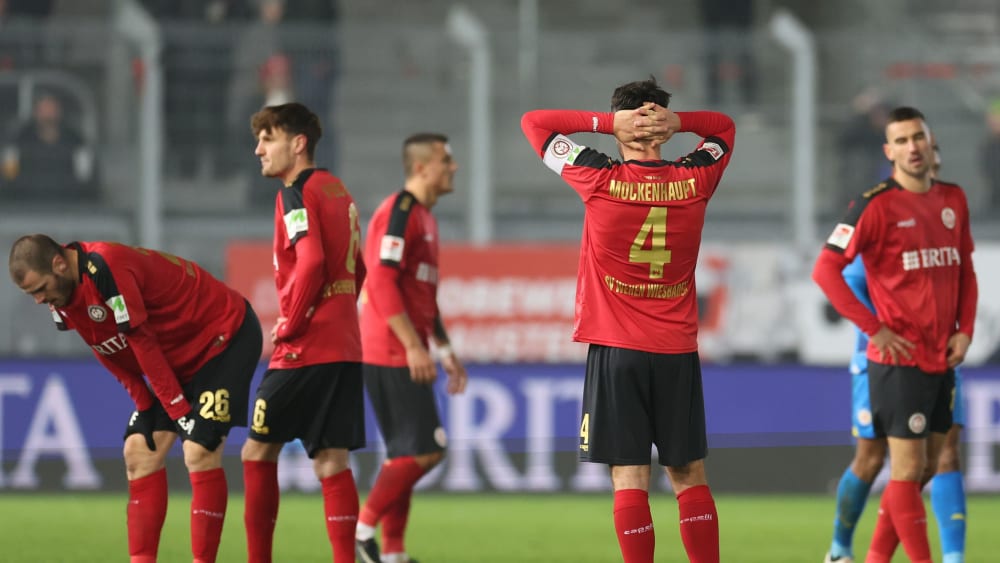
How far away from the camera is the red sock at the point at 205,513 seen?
6078 millimetres

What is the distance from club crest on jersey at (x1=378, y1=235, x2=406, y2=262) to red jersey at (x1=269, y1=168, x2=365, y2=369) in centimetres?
83

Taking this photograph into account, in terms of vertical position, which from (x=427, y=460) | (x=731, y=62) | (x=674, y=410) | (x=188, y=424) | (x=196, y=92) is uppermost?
(x=731, y=62)

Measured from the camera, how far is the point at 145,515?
19.8 feet

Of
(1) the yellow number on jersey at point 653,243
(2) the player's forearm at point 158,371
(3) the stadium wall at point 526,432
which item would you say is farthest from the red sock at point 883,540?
(3) the stadium wall at point 526,432

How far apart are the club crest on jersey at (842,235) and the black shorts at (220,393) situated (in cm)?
258

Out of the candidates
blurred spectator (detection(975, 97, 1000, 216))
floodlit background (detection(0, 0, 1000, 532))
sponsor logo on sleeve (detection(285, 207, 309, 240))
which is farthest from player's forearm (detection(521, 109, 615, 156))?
blurred spectator (detection(975, 97, 1000, 216))

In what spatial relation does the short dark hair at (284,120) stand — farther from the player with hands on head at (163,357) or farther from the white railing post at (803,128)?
the white railing post at (803,128)

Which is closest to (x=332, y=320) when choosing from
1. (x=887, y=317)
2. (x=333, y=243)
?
(x=333, y=243)

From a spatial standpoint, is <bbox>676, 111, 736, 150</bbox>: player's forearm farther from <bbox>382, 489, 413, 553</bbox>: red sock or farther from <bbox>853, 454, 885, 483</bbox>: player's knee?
<bbox>382, 489, 413, 553</bbox>: red sock

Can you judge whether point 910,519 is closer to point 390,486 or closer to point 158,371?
point 390,486

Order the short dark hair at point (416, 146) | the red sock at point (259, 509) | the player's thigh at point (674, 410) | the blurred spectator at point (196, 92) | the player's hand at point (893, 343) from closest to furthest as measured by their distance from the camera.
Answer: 1. the player's thigh at point (674, 410)
2. the red sock at point (259, 509)
3. the player's hand at point (893, 343)
4. the short dark hair at point (416, 146)
5. the blurred spectator at point (196, 92)

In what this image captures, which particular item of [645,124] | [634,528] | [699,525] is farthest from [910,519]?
[645,124]

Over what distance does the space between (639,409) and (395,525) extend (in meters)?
2.31

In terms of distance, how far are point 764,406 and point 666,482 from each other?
37.0 inches
